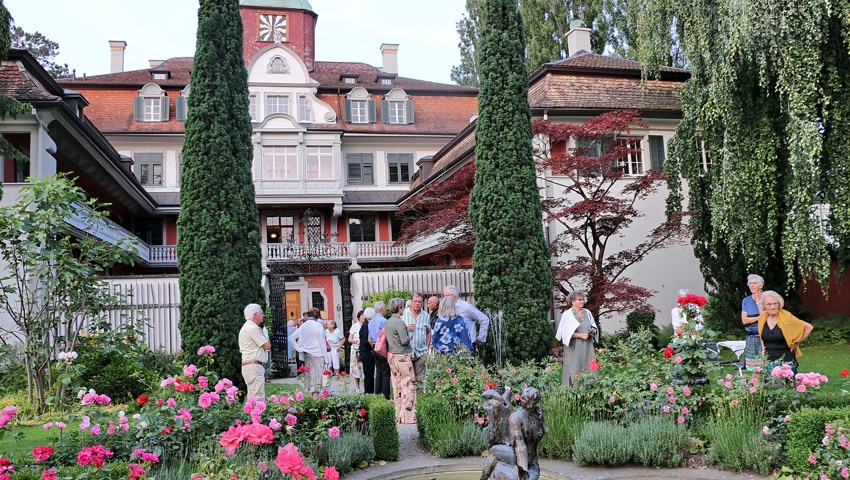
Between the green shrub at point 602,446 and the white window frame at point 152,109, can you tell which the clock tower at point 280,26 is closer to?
the white window frame at point 152,109

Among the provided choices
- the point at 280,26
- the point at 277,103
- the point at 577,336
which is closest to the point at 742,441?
the point at 577,336

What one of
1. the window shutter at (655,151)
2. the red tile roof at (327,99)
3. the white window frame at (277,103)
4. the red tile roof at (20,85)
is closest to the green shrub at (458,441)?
the red tile roof at (20,85)

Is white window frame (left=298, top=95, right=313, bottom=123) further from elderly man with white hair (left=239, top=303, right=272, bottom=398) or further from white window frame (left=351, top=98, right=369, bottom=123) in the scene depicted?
elderly man with white hair (left=239, top=303, right=272, bottom=398)

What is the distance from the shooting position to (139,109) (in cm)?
3388

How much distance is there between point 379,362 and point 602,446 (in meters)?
4.82

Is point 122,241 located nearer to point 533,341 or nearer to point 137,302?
point 137,302

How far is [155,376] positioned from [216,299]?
216 centimetres

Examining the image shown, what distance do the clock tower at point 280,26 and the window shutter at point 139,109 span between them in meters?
6.63

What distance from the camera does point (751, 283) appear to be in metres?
8.09

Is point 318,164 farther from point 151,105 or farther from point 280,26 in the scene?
point 280,26

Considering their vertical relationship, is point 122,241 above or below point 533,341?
above

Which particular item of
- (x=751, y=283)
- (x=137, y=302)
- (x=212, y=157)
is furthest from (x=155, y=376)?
(x=751, y=283)

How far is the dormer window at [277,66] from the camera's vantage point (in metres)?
33.8

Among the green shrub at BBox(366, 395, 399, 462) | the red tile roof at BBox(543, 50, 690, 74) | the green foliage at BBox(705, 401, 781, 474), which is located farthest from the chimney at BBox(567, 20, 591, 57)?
the green shrub at BBox(366, 395, 399, 462)
